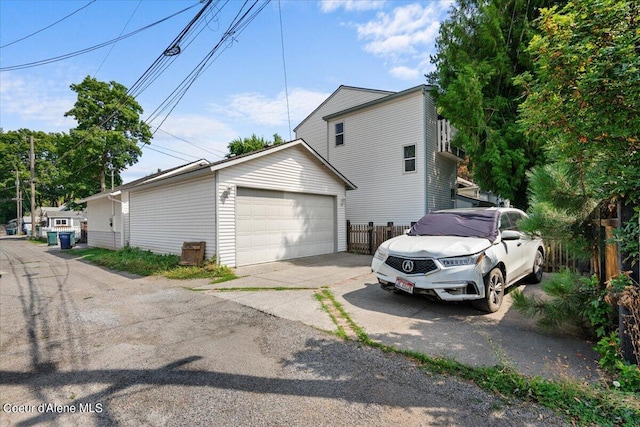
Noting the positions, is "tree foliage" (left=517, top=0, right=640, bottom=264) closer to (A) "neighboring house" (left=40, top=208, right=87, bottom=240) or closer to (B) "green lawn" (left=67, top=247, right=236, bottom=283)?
(B) "green lawn" (left=67, top=247, right=236, bottom=283)

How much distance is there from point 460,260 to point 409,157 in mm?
9666

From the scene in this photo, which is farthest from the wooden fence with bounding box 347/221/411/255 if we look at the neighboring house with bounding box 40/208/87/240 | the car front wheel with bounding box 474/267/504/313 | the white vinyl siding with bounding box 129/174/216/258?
the neighboring house with bounding box 40/208/87/240

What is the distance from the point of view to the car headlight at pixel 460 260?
4.52m

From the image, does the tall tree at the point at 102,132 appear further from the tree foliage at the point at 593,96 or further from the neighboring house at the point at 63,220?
the tree foliage at the point at 593,96

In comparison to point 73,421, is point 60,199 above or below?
above

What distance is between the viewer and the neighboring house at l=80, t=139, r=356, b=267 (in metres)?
9.05

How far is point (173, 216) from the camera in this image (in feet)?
35.2

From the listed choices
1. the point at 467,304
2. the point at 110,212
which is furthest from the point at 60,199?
the point at 467,304

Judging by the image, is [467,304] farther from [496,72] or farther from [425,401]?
[496,72]

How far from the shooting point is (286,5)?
646cm

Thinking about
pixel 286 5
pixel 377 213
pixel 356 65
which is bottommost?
pixel 377 213

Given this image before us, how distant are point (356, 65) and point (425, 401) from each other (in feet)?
24.8

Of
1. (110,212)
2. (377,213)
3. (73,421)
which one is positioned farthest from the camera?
(110,212)

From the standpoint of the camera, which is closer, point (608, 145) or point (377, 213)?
point (608, 145)
